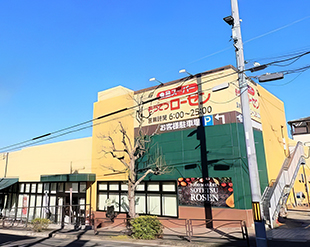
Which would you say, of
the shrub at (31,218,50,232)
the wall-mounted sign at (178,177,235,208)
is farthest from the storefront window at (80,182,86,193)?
the wall-mounted sign at (178,177,235,208)

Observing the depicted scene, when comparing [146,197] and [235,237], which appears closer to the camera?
[235,237]

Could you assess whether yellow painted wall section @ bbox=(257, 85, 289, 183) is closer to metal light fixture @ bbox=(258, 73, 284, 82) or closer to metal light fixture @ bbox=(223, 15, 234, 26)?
metal light fixture @ bbox=(223, 15, 234, 26)

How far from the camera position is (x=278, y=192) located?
1504 centimetres

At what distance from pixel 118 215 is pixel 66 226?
3.90m

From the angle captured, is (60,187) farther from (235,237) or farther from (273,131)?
(273,131)

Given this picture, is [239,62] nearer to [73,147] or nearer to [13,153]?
[73,147]

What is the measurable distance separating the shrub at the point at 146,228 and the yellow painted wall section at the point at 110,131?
6.10m

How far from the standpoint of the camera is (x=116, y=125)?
2022 centimetres

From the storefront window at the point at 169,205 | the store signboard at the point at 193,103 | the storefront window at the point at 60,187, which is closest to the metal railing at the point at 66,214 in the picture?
the storefront window at the point at 60,187

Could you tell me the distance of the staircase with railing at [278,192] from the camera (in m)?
13.9

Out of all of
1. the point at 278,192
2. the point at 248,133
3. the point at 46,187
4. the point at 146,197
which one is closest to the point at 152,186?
the point at 146,197

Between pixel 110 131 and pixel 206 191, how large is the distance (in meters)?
8.95

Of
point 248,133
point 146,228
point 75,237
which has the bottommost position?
point 75,237

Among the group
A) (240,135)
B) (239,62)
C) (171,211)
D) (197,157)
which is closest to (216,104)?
(240,135)
